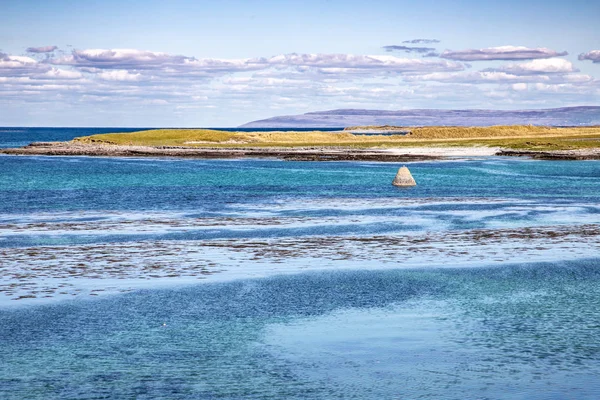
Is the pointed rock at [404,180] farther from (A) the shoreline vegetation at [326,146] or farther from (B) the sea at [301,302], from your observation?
(A) the shoreline vegetation at [326,146]

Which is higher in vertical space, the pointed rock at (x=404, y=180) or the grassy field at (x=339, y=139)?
the grassy field at (x=339, y=139)

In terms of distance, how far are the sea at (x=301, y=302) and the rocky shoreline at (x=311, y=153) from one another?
193 ft

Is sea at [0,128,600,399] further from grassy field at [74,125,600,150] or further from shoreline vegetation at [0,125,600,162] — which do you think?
grassy field at [74,125,600,150]

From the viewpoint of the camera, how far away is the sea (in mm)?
14023

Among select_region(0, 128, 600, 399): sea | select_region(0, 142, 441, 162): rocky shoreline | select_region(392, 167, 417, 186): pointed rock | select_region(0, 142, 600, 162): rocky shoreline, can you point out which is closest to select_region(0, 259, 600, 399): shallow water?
select_region(0, 128, 600, 399): sea

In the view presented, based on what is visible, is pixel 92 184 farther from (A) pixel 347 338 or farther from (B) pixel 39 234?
(A) pixel 347 338

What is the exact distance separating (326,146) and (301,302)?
11699cm

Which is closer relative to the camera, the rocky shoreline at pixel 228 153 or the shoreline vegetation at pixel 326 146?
the rocky shoreline at pixel 228 153

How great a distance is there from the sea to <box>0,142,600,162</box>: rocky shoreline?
2310 inches

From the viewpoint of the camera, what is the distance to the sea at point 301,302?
14.0 metres

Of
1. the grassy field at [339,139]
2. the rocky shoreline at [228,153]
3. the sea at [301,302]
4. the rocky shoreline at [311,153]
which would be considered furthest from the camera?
the grassy field at [339,139]

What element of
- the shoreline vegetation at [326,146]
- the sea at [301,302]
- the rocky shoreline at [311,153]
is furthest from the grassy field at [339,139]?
the sea at [301,302]

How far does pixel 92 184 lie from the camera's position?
64938mm

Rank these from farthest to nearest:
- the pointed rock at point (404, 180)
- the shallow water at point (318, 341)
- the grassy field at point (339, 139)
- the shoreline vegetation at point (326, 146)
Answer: the grassy field at point (339, 139), the shoreline vegetation at point (326, 146), the pointed rock at point (404, 180), the shallow water at point (318, 341)
